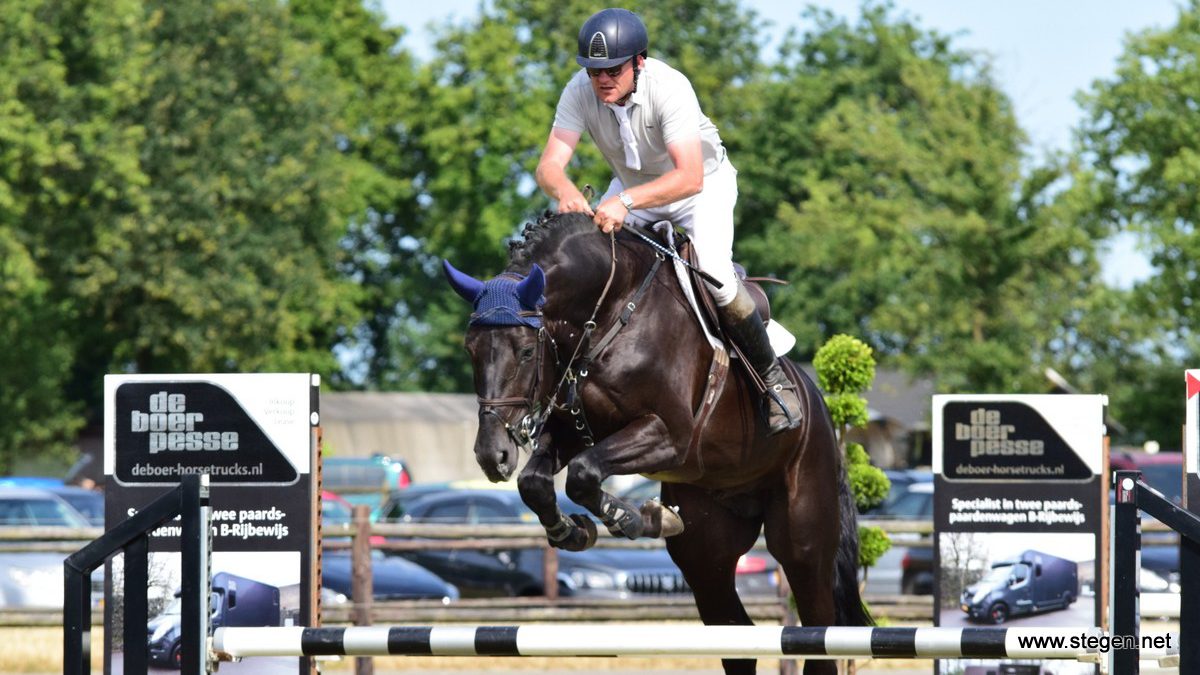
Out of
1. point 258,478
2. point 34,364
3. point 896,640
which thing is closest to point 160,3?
point 34,364

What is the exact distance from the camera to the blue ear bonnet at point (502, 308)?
5.81 m

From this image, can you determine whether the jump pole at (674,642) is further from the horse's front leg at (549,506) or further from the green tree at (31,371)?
the green tree at (31,371)

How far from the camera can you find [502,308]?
19.1 feet

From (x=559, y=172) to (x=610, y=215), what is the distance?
13.6 inches

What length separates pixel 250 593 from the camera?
24.7 feet

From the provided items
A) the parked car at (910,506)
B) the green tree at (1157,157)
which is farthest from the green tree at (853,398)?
the green tree at (1157,157)

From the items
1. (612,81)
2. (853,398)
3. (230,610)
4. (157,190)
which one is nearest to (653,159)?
(612,81)

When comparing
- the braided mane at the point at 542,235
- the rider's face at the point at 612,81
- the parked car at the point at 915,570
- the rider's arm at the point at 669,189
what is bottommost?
the parked car at the point at 915,570

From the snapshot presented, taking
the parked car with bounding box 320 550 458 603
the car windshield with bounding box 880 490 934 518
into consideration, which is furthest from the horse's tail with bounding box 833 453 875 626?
the car windshield with bounding box 880 490 934 518

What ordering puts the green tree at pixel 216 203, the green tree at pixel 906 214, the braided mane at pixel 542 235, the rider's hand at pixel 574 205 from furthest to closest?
the green tree at pixel 216 203 → the green tree at pixel 906 214 → the rider's hand at pixel 574 205 → the braided mane at pixel 542 235

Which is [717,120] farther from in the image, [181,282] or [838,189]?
[181,282]

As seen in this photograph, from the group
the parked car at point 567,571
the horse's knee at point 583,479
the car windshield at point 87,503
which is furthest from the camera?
the car windshield at point 87,503

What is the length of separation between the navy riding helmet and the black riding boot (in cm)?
103

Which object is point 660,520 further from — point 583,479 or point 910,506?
point 910,506
